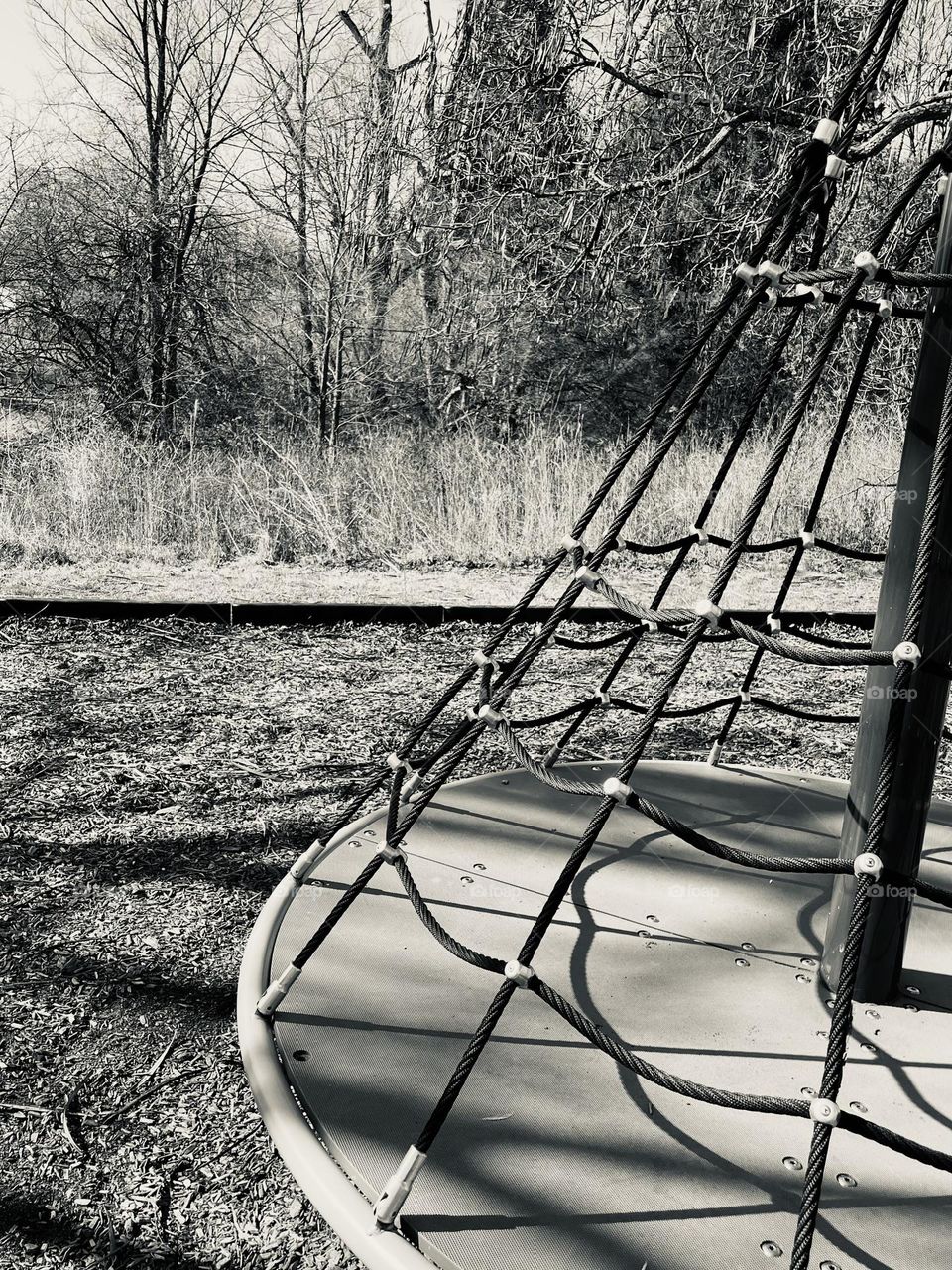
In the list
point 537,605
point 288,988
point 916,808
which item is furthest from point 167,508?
point 916,808

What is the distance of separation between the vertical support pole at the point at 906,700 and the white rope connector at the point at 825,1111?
1.59ft

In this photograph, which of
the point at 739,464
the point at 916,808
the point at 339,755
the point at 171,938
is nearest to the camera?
the point at 916,808

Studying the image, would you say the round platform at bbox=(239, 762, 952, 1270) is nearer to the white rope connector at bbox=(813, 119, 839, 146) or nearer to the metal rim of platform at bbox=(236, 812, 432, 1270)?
the metal rim of platform at bbox=(236, 812, 432, 1270)

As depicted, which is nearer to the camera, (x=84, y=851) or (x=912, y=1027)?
(x=912, y=1027)

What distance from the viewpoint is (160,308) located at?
7.95 metres

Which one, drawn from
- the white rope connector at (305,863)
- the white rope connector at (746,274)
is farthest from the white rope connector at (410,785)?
the white rope connector at (746,274)

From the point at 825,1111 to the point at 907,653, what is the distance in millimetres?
Result: 477

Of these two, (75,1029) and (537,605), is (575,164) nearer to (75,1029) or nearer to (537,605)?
(537,605)

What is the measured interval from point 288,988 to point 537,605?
292 cm

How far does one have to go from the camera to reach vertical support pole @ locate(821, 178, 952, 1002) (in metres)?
1.33

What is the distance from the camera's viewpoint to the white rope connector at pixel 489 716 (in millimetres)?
1329

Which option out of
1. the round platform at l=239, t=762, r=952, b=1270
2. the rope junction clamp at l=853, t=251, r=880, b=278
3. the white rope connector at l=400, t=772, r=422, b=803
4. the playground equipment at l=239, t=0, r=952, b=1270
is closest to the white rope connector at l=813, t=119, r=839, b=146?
the playground equipment at l=239, t=0, r=952, b=1270

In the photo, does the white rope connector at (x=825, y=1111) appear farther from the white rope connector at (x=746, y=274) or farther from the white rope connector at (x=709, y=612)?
the white rope connector at (x=746, y=274)

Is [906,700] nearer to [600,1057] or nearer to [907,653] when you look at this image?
[907,653]
